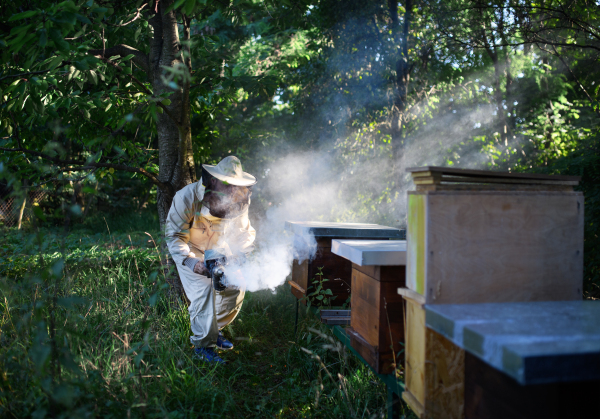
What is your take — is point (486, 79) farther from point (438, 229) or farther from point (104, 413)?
point (104, 413)

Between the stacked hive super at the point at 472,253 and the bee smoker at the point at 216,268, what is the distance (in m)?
1.53

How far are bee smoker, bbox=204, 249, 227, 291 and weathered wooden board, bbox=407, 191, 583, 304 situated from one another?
1573 mm

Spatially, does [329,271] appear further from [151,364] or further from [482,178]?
[482,178]

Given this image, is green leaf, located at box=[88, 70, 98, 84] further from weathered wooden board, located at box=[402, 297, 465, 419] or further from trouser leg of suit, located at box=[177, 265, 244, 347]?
weathered wooden board, located at box=[402, 297, 465, 419]

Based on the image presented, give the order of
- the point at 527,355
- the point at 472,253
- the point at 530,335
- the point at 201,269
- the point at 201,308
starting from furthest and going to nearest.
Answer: the point at 201,308, the point at 201,269, the point at 472,253, the point at 530,335, the point at 527,355

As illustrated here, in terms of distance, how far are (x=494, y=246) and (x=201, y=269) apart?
214 cm

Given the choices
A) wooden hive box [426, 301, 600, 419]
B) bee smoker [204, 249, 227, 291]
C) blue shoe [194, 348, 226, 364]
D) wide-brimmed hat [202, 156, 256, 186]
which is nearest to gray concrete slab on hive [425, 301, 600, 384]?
wooden hive box [426, 301, 600, 419]

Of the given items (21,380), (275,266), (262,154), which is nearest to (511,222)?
(21,380)

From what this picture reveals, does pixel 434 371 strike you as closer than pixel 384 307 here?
Yes

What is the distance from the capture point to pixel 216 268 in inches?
108

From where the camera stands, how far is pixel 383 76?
5.54 metres

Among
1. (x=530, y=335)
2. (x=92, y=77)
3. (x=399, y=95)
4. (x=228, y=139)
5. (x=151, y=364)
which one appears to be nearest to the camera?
(x=530, y=335)

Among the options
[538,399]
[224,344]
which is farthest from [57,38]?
[538,399]

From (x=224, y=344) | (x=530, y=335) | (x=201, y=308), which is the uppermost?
(x=530, y=335)
